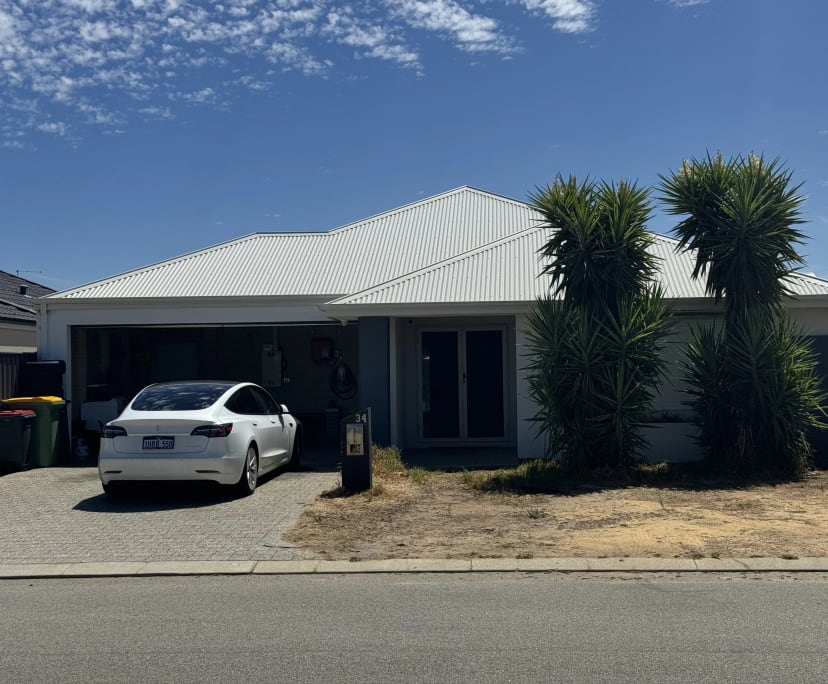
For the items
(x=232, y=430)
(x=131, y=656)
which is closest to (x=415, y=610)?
(x=131, y=656)

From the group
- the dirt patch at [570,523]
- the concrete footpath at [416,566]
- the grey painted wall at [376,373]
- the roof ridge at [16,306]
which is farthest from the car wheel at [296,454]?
the roof ridge at [16,306]

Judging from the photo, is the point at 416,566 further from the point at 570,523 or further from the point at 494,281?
the point at 494,281

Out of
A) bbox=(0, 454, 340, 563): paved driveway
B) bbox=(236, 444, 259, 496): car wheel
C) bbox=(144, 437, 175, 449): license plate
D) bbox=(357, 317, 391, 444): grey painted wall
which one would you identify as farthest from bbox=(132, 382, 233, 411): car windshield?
bbox=(357, 317, 391, 444): grey painted wall

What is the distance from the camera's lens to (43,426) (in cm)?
1416

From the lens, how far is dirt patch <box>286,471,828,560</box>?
7.95 meters

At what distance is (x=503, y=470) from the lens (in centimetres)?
1288

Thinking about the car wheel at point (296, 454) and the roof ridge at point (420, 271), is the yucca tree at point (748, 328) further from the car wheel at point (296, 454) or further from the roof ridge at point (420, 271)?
the car wheel at point (296, 454)

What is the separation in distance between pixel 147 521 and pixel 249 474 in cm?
165

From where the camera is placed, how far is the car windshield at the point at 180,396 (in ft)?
35.5

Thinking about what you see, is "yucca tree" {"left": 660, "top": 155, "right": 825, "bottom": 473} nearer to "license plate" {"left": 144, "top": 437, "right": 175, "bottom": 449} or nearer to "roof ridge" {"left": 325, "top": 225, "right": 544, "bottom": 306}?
"roof ridge" {"left": 325, "top": 225, "right": 544, "bottom": 306}

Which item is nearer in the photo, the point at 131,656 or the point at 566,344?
the point at 131,656

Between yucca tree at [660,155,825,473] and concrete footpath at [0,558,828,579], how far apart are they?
5.12 meters

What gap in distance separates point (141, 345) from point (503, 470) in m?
10.4

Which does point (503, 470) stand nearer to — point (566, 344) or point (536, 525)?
point (566, 344)
